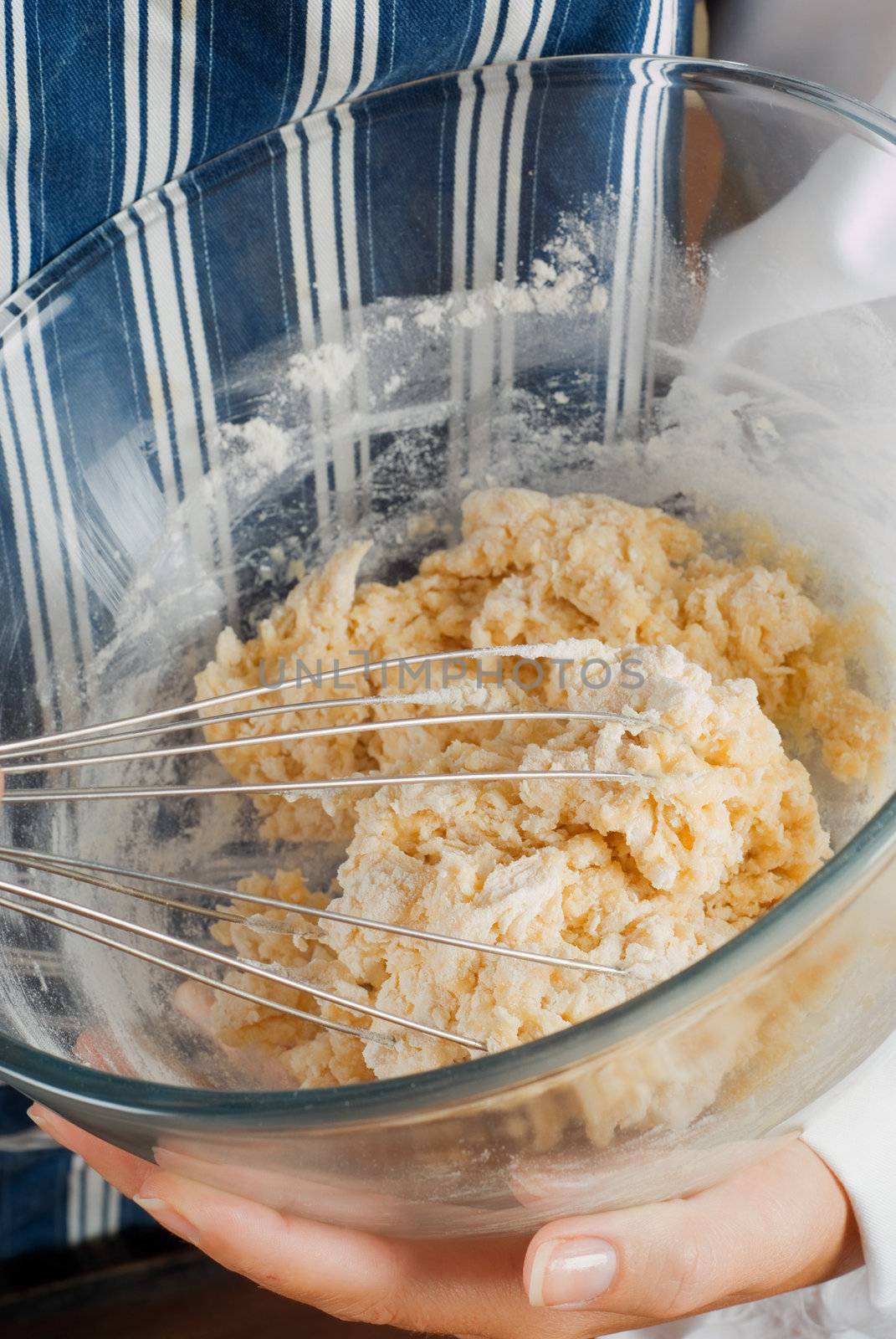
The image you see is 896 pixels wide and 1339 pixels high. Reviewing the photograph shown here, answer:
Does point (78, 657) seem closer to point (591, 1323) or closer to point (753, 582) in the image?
point (753, 582)

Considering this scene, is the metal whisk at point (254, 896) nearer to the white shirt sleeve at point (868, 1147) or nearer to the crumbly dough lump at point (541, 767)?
the crumbly dough lump at point (541, 767)

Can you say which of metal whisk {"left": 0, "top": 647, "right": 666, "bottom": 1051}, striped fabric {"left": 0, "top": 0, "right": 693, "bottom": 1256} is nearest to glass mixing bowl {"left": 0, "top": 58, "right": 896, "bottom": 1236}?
striped fabric {"left": 0, "top": 0, "right": 693, "bottom": 1256}

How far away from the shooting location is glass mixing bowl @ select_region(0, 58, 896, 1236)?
780 millimetres

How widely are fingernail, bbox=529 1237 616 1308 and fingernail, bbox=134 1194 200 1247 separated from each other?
211mm

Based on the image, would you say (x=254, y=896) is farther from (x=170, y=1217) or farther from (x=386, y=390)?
(x=386, y=390)

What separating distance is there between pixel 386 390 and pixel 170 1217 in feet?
2.03

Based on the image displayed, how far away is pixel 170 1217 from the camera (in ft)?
2.27

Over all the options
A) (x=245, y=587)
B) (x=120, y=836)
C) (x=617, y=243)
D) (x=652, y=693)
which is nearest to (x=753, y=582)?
(x=652, y=693)

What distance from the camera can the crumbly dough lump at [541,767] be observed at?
642 mm

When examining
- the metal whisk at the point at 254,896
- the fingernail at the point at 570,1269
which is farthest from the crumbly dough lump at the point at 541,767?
the fingernail at the point at 570,1269

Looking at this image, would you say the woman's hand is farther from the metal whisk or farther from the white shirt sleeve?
the metal whisk

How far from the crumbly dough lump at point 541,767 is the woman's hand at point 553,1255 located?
10 cm

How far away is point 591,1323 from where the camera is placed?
2.61 feet

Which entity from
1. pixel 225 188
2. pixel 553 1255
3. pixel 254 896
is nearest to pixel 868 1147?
pixel 553 1255
